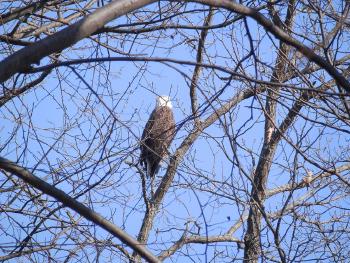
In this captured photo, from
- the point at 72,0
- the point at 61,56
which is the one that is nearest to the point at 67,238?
the point at 61,56

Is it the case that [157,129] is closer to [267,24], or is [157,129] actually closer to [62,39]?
[267,24]

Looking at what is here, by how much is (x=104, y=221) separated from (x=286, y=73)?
230 cm

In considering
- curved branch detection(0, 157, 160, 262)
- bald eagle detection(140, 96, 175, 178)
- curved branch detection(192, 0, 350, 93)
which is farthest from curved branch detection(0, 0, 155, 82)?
bald eagle detection(140, 96, 175, 178)

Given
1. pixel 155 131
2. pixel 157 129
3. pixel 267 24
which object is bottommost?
pixel 267 24

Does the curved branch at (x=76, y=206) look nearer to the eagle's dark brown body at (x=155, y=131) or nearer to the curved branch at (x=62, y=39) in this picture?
the curved branch at (x=62, y=39)

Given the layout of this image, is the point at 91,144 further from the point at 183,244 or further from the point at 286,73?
the point at 286,73

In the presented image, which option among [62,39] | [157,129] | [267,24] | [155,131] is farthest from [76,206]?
[155,131]

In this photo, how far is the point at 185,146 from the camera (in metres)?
5.07

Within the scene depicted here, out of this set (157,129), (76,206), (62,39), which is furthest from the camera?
(157,129)

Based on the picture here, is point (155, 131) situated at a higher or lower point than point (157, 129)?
higher

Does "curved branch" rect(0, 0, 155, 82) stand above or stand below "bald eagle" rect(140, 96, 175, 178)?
below

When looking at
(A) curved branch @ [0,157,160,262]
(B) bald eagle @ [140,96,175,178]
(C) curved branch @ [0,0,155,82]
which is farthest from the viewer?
(B) bald eagle @ [140,96,175,178]

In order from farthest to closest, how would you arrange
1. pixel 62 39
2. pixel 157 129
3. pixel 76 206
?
pixel 157 129 → pixel 76 206 → pixel 62 39

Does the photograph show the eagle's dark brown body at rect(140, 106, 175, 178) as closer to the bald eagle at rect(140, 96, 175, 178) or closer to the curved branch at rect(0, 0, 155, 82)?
the bald eagle at rect(140, 96, 175, 178)
